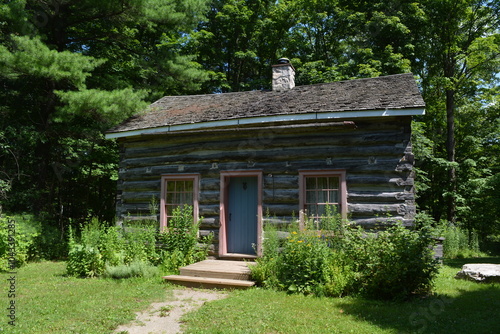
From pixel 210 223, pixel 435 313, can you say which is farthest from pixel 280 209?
pixel 435 313

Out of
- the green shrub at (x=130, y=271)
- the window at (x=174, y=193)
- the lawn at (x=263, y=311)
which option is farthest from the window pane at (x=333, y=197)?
the green shrub at (x=130, y=271)

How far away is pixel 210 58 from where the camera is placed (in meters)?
23.6

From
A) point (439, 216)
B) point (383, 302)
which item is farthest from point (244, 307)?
point (439, 216)

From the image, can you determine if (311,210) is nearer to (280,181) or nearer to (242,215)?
(280,181)

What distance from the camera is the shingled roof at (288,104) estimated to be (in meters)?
8.82

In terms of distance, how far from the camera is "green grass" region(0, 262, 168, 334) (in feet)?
17.3

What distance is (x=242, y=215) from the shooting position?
9.85 meters

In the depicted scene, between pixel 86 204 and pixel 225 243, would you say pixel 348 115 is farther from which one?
pixel 86 204

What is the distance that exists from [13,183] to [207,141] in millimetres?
8413

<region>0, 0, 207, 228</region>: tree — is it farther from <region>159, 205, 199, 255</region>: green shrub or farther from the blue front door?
the blue front door

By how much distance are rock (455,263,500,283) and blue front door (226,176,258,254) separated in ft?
15.9

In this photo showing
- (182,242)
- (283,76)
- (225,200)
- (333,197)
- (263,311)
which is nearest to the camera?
(263,311)

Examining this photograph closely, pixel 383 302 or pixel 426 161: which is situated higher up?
pixel 426 161

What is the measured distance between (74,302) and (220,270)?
279 cm
